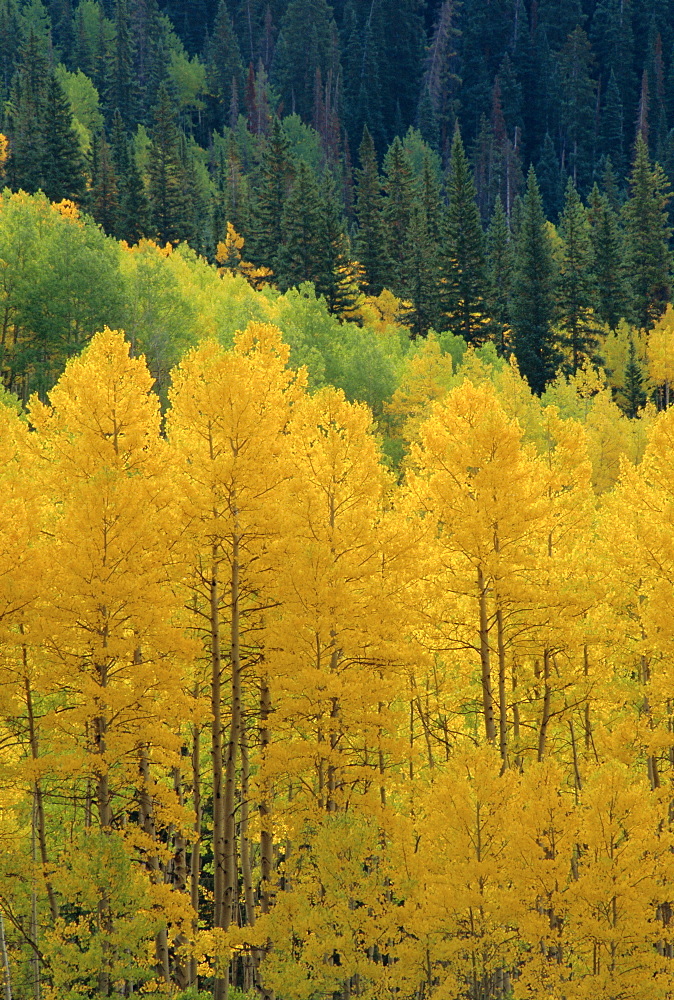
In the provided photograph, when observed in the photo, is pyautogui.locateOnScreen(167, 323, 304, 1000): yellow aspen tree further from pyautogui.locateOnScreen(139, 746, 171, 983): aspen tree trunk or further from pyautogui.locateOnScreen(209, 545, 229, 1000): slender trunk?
pyautogui.locateOnScreen(139, 746, 171, 983): aspen tree trunk

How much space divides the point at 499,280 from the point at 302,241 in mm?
17467

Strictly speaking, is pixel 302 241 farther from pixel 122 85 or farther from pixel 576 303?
pixel 122 85

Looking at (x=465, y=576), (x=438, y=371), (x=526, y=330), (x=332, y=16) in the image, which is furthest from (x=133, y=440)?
(x=332, y=16)

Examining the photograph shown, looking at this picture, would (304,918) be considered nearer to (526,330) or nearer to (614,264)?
(526,330)

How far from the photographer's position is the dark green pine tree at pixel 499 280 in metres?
72.2

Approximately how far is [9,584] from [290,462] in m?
5.83

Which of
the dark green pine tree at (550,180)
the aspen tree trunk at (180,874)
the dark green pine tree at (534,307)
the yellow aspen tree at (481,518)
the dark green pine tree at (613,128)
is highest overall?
the dark green pine tree at (613,128)

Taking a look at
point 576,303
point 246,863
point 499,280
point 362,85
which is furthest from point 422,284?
point 362,85

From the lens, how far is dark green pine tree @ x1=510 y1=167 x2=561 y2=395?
227ft

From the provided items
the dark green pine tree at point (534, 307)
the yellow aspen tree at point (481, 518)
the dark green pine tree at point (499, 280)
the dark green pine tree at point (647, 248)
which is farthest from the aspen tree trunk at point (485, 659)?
the dark green pine tree at point (647, 248)

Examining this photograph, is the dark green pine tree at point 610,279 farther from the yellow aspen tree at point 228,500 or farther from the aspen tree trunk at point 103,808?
the aspen tree trunk at point 103,808

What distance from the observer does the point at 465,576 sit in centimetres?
2241

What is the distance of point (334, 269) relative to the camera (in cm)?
6950

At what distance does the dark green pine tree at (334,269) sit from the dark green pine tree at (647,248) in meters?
22.2
